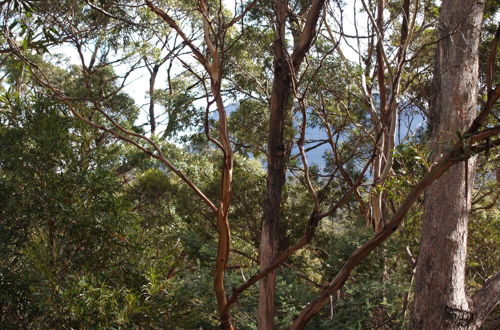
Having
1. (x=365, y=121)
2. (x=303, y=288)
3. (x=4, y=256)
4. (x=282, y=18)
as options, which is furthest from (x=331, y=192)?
(x=4, y=256)

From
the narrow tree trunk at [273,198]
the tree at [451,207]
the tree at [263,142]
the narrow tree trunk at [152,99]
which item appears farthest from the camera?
the narrow tree trunk at [152,99]

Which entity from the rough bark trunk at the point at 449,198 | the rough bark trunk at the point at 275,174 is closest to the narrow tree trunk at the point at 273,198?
the rough bark trunk at the point at 275,174

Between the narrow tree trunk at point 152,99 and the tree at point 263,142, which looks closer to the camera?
the tree at point 263,142

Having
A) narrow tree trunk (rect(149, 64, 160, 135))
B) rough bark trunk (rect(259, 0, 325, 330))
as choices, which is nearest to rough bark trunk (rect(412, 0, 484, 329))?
rough bark trunk (rect(259, 0, 325, 330))

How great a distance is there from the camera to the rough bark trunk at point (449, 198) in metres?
4.43

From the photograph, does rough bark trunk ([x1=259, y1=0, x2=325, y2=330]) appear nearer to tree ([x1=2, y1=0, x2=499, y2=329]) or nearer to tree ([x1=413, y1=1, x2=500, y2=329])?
tree ([x1=2, y1=0, x2=499, y2=329])

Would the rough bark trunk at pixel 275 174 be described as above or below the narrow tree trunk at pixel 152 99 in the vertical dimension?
below

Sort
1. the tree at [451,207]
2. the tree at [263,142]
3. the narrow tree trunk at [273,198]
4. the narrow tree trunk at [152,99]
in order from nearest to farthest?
the tree at [263,142] < the narrow tree trunk at [273,198] < the tree at [451,207] < the narrow tree trunk at [152,99]

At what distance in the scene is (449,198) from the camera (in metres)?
4.69

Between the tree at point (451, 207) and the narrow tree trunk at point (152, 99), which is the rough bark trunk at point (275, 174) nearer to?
the tree at point (451, 207)

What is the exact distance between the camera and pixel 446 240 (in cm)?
461

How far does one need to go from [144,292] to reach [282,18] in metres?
2.05

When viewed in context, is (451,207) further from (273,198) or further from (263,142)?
(263,142)

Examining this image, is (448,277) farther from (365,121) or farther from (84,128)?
(365,121)
